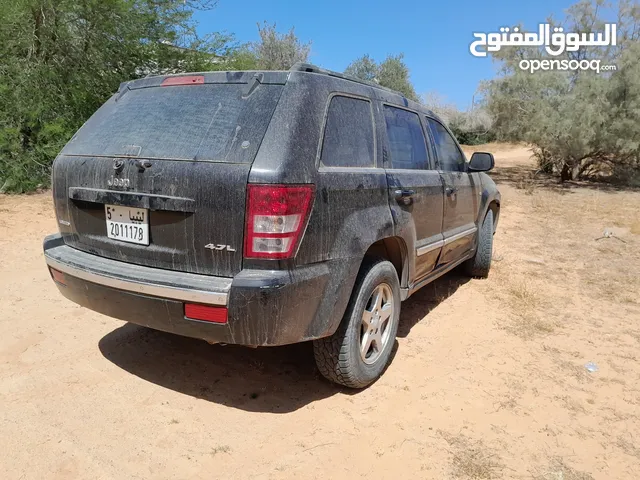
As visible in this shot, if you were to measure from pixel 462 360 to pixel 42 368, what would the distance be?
297cm

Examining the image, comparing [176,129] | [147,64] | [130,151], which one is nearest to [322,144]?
[176,129]

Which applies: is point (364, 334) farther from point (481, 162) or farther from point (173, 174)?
point (481, 162)

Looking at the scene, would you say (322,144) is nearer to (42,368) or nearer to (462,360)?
(462,360)

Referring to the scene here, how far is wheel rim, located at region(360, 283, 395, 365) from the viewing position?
10.3 feet

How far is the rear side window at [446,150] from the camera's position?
4.38 metres

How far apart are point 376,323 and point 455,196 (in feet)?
5.70

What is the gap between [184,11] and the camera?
11094mm

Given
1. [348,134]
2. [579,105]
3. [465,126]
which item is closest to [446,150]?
[348,134]

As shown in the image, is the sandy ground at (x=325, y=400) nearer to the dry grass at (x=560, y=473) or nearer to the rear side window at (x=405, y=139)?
the dry grass at (x=560, y=473)

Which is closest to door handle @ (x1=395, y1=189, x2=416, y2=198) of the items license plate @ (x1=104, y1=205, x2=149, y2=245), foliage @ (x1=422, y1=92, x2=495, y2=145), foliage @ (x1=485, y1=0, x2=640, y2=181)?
license plate @ (x1=104, y1=205, x2=149, y2=245)

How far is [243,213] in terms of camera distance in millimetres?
2396

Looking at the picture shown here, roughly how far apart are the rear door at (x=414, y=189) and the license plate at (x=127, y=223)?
5.01 ft

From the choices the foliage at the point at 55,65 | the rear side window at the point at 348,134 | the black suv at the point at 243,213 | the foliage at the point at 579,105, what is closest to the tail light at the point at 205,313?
the black suv at the point at 243,213

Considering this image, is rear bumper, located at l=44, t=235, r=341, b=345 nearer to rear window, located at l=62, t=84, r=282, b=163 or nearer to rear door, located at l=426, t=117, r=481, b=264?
rear window, located at l=62, t=84, r=282, b=163
